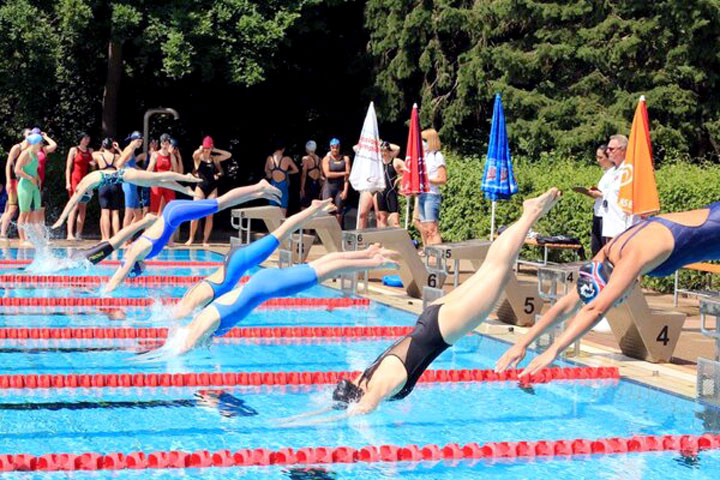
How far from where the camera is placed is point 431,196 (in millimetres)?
12602

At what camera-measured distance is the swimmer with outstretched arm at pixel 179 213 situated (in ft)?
32.3

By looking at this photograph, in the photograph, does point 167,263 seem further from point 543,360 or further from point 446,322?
point 543,360

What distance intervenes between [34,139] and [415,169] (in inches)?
241

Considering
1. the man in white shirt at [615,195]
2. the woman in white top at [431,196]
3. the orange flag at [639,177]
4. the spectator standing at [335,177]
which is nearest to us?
the orange flag at [639,177]

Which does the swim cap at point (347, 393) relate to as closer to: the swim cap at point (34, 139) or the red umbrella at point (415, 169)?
the red umbrella at point (415, 169)

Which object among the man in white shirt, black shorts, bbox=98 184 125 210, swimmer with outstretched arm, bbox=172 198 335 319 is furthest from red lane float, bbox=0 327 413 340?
black shorts, bbox=98 184 125 210

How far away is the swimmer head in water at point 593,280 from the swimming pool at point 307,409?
0.91 m

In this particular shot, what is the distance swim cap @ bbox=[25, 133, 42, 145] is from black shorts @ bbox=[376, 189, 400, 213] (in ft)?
16.6

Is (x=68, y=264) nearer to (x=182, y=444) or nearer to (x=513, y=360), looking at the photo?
(x=182, y=444)

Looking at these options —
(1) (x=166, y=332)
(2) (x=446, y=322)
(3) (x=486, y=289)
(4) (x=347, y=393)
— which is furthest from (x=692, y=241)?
(1) (x=166, y=332)

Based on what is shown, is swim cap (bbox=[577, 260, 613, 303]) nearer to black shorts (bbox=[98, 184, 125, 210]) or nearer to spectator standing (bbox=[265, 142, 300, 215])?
black shorts (bbox=[98, 184, 125, 210])

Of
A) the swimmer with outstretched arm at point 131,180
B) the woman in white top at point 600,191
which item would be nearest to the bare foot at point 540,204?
the woman in white top at point 600,191

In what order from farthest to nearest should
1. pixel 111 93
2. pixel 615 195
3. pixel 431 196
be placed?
pixel 111 93 → pixel 431 196 → pixel 615 195

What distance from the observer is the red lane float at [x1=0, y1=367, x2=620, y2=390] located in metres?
7.39
